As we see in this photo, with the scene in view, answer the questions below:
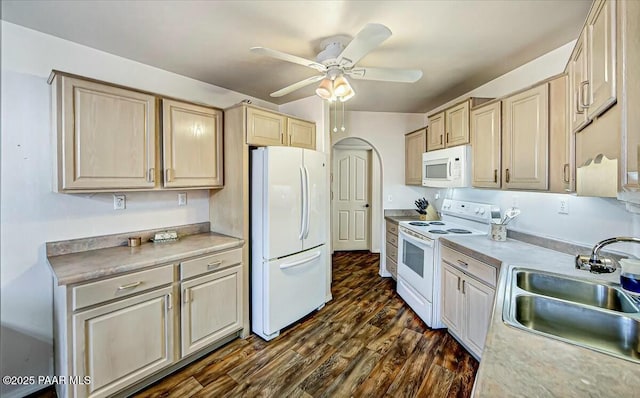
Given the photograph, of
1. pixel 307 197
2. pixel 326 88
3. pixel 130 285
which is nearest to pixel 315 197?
pixel 307 197

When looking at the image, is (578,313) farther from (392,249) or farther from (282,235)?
(392,249)

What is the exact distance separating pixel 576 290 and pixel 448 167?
5.40 ft

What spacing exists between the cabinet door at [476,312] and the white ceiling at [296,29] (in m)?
1.78

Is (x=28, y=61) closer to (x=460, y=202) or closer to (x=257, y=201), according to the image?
(x=257, y=201)

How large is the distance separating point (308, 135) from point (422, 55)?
1.33m

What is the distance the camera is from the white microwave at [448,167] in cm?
267

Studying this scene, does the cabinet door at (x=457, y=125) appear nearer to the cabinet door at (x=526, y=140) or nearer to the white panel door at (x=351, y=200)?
the cabinet door at (x=526, y=140)

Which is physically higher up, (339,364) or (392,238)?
(392,238)

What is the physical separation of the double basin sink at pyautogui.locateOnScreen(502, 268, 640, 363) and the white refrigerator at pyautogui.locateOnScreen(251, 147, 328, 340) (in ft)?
5.56

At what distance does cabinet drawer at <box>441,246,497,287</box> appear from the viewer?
74.6 inches

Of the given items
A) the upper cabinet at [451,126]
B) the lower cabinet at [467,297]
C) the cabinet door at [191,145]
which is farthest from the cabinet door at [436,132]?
the cabinet door at [191,145]

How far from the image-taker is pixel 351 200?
5.49m

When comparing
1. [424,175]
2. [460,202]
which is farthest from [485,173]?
[424,175]

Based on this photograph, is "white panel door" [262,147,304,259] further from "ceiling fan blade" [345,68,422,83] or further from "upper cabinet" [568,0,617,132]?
"upper cabinet" [568,0,617,132]
